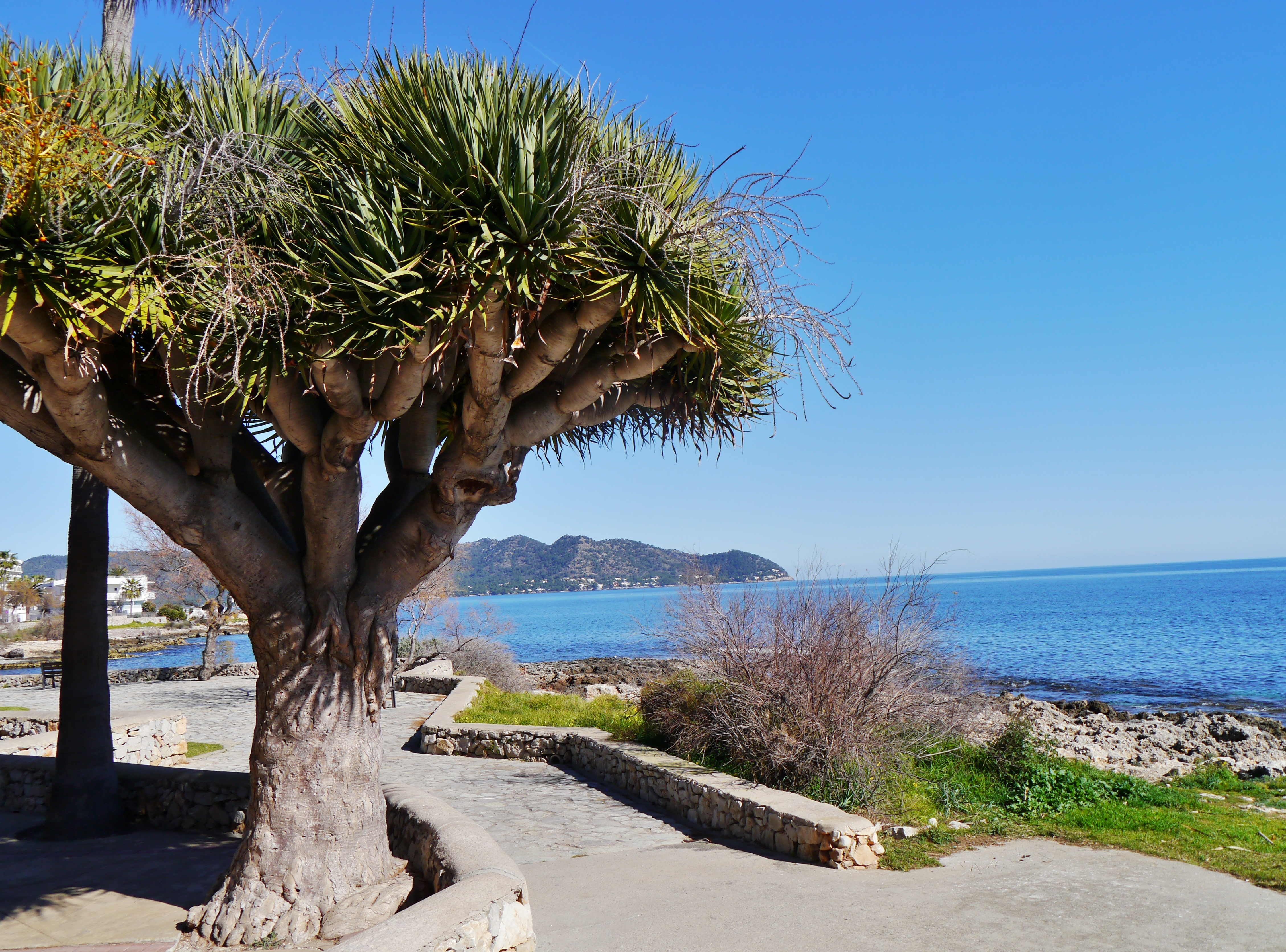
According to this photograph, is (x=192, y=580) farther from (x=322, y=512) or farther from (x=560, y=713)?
(x=322, y=512)

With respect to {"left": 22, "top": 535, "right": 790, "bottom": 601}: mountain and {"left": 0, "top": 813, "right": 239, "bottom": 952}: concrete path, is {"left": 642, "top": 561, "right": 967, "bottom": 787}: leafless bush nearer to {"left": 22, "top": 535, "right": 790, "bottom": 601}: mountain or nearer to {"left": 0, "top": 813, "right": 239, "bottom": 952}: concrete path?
{"left": 0, "top": 813, "right": 239, "bottom": 952}: concrete path

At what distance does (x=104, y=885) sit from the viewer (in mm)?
7094

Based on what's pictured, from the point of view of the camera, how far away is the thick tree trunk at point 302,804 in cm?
602

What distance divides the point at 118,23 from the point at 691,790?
34.4 feet

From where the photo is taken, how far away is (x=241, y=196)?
516 cm

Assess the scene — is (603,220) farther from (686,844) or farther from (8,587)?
(8,587)

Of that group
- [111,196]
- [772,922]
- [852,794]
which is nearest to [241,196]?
[111,196]

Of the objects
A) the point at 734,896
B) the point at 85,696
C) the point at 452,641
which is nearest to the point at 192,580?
the point at 452,641

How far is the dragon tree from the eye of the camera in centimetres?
489

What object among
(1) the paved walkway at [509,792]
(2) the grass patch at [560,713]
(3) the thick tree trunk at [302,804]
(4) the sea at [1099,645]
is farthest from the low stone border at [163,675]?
(3) the thick tree trunk at [302,804]

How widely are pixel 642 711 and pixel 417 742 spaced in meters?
4.47

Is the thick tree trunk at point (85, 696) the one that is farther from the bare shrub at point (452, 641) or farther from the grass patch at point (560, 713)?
the bare shrub at point (452, 641)

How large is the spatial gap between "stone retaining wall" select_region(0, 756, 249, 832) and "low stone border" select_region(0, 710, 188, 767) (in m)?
1.93

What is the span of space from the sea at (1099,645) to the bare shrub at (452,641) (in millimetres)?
1557
